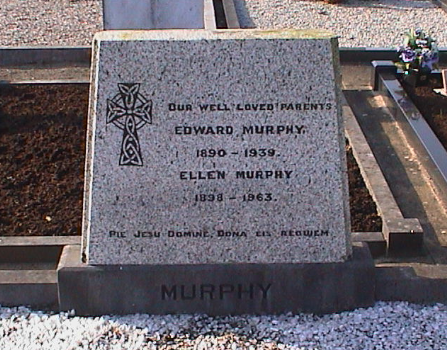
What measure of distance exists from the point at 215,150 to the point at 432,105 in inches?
133

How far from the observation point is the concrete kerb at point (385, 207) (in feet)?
15.1

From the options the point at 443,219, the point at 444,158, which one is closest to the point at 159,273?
the point at 443,219

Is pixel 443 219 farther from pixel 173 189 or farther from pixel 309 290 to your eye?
pixel 173 189

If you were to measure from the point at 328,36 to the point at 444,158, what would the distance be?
214cm

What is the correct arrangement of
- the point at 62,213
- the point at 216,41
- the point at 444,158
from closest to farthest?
the point at 216,41 < the point at 62,213 < the point at 444,158

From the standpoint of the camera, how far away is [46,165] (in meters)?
5.57

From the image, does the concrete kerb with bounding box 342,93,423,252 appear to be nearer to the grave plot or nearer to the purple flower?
the grave plot

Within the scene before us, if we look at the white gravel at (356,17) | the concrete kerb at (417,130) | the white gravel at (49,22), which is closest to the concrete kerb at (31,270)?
the concrete kerb at (417,130)

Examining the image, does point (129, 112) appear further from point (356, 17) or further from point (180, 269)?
point (356, 17)

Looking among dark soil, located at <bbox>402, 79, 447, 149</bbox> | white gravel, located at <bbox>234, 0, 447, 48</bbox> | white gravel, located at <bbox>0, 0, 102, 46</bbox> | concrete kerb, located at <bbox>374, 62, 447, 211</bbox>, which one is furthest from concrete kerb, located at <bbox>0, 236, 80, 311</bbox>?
white gravel, located at <bbox>234, 0, 447, 48</bbox>

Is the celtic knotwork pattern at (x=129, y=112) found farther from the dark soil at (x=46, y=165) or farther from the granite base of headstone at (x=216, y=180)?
the dark soil at (x=46, y=165)

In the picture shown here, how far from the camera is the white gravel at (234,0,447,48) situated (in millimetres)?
10016

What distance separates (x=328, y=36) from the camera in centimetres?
386

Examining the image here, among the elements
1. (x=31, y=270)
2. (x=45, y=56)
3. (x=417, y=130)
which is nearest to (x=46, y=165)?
(x=31, y=270)
